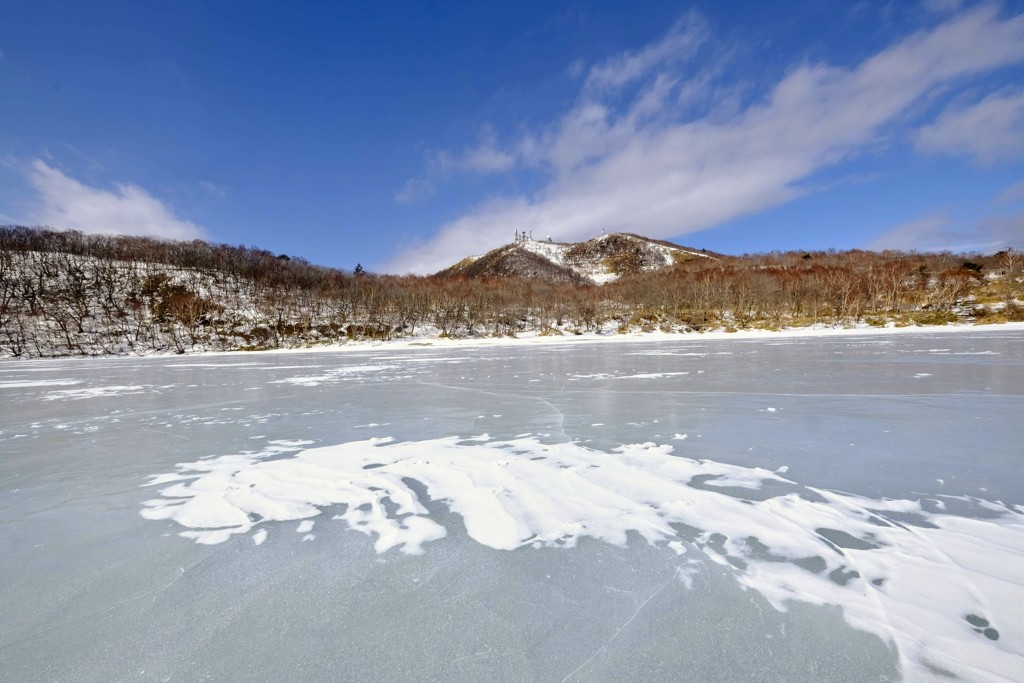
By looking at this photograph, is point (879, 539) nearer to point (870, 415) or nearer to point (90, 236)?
point (870, 415)

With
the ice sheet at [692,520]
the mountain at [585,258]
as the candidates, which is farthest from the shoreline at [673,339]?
the mountain at [585,258]

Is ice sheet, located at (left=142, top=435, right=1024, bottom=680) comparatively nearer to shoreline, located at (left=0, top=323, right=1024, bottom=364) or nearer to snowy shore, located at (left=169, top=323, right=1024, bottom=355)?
shoreline, located at (left=0, top=323, right=1024, bottom=364)

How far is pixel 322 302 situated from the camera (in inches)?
2427

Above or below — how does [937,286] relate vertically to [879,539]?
above

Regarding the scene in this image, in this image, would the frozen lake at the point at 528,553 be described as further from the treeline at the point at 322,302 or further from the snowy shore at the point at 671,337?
the treeline at the point at 322,302

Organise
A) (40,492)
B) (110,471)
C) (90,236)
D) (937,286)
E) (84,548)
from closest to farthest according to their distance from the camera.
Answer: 1. (84,548)
2. (40,492)
3. (110,471)
4. (937,286)
5. (90,236)

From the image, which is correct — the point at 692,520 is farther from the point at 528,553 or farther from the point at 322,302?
the point at 322,302

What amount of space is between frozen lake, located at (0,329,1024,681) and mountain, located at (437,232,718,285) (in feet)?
409

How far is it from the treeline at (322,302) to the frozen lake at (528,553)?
4439cm

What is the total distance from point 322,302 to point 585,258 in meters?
107

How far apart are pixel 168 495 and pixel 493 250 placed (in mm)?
167505

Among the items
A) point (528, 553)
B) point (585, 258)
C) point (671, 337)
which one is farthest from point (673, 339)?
point (585, 258)

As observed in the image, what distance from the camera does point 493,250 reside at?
16688 centimetres

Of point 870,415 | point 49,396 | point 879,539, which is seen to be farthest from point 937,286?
point 49,396
